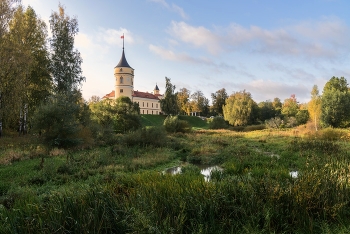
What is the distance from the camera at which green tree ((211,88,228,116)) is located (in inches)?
2653

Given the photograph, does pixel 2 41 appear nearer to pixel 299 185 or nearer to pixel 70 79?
pixel 70 79

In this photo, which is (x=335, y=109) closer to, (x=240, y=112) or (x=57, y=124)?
(x=240, y=112)

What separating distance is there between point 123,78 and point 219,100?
2647 centimetres

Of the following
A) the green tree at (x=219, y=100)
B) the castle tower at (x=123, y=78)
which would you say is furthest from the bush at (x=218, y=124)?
the castle tower at (x=123, y=78)

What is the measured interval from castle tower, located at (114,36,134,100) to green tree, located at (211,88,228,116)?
23.2 m

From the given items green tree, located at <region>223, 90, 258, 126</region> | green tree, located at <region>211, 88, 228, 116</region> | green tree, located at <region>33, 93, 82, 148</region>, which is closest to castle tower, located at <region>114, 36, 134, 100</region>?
green tree, located at <region>211, 88, 228, 116</region>

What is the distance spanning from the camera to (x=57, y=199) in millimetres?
5137

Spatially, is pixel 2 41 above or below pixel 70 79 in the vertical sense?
above

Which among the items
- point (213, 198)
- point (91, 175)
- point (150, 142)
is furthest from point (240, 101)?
point (213, 198)

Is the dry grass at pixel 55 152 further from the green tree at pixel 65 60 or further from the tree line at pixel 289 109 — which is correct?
the tree line at pixel 289 109

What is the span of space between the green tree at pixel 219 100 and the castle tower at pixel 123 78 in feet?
76.1

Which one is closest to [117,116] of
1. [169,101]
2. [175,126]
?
[175,126]

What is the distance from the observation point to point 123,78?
216 ft

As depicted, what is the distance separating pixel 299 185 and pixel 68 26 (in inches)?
1011
